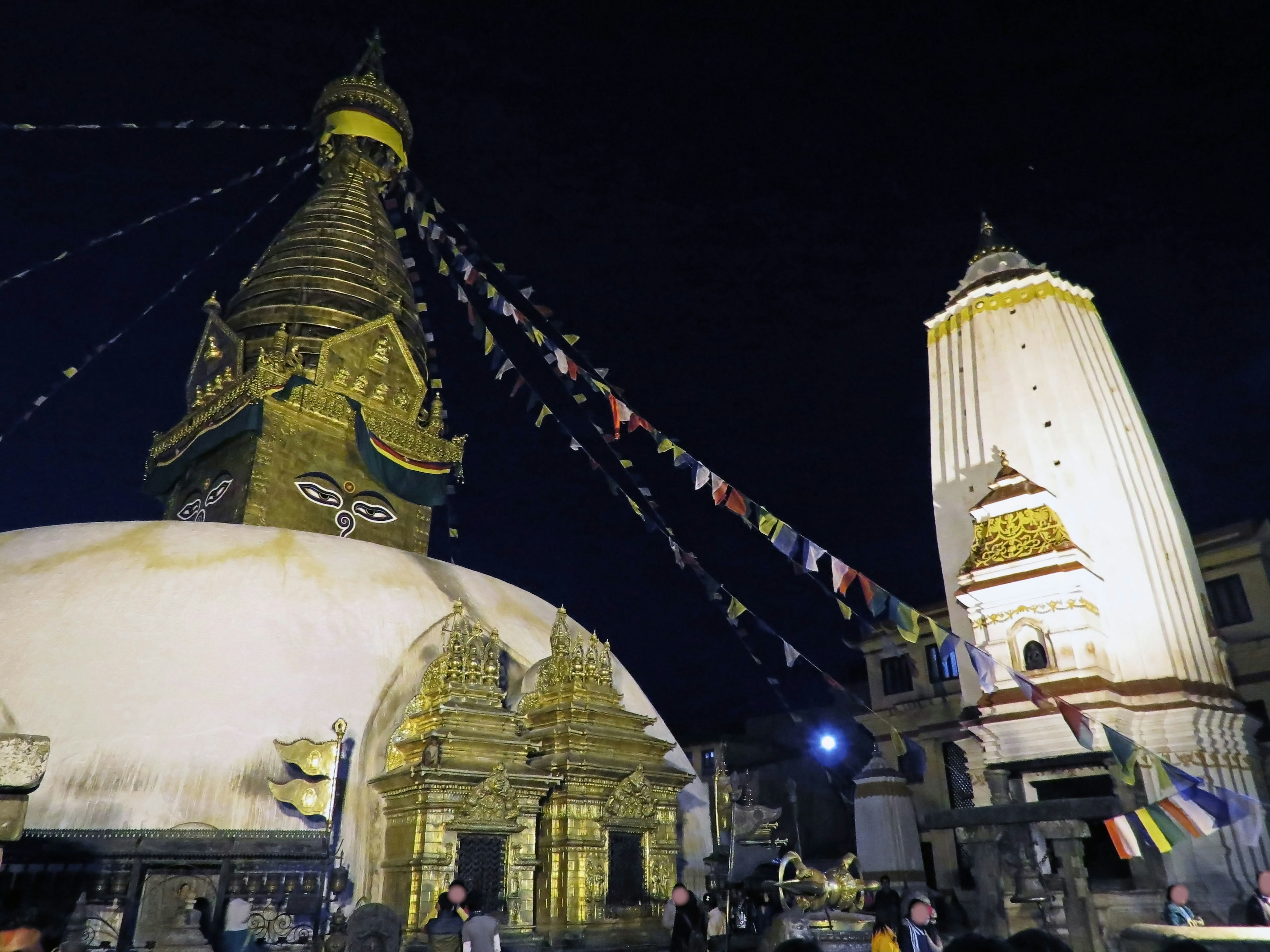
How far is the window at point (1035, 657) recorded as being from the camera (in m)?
12.8

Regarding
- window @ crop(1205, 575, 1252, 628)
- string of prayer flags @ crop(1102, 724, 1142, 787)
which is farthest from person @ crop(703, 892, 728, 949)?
window @ crop(1205, 575, 1252, 628)

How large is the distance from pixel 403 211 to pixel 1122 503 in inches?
595

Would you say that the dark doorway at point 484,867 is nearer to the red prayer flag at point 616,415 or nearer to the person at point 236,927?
the person at point 236,927

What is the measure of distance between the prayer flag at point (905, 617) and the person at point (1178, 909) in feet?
10.1

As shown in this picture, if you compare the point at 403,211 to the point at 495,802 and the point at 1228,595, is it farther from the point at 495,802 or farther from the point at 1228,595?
the point at 1228,595

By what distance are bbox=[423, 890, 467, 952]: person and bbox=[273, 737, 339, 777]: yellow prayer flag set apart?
5.47 feet

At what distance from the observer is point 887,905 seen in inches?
283

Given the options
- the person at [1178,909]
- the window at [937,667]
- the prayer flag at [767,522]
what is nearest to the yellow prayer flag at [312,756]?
the prayer flag at [767,522]

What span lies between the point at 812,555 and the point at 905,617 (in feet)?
3.96

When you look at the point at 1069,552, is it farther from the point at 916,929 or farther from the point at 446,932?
the point at 446,932

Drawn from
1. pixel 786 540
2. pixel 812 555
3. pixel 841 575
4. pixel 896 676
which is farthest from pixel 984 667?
pixel 896 676

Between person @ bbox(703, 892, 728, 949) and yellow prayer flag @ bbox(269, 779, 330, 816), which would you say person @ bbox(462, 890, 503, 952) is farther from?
person @ bbox(703, 892, 728, 949)

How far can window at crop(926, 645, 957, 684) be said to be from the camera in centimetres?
2009

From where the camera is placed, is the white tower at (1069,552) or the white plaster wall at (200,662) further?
the white tower at (1069,552)
